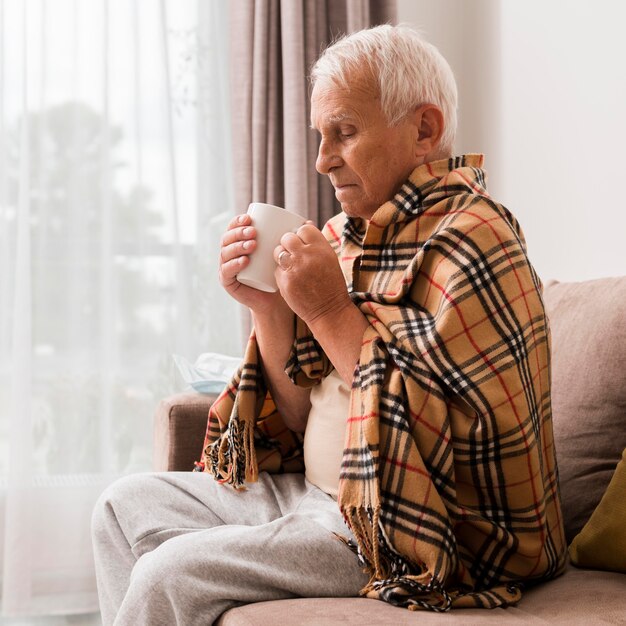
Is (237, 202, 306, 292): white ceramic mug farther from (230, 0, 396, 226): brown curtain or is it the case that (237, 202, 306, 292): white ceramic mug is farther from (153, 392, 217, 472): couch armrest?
(230, 0, 396, 226): brown curtain

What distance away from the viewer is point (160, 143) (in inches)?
107

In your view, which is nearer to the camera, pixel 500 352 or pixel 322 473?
pixel 500 352

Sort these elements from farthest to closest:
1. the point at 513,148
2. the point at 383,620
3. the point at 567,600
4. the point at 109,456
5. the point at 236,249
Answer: the point at 109,456, the point at 513,148, the point at 236,249, the point at 567,600, the point at 383,620

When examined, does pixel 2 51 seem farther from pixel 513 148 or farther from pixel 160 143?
pixel 513 148

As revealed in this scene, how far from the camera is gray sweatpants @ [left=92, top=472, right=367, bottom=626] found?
46.1 inches

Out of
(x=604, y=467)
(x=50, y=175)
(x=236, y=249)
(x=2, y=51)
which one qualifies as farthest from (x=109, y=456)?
(x=604, y=467)

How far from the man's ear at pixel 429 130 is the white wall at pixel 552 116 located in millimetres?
710

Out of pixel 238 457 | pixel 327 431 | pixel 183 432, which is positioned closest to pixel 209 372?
pixel 183 432

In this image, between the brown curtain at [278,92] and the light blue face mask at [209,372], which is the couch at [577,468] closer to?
the light blue face mask at [209,372]

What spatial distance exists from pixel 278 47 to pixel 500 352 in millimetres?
1801

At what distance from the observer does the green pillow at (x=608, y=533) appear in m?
1.33

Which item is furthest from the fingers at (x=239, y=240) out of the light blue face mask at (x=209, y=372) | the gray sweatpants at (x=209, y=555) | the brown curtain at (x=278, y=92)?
the brown curtain at (x=278, y=92)

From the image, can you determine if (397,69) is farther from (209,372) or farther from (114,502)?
(209,372)

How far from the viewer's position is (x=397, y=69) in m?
1.42
